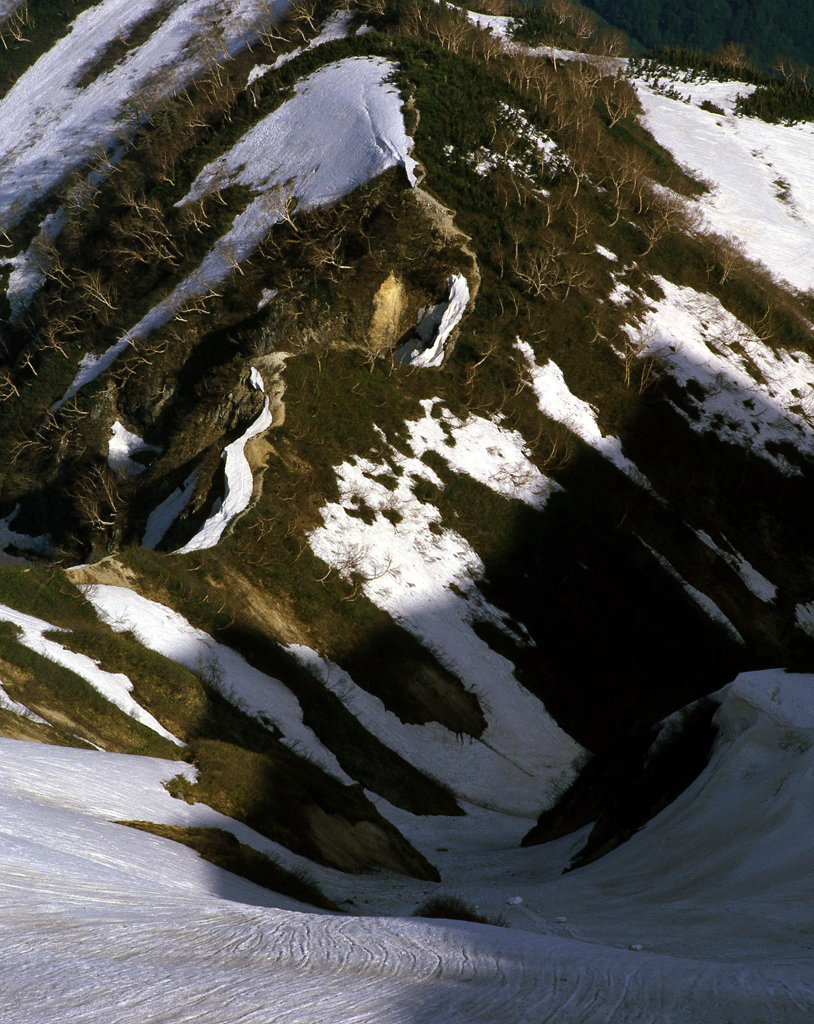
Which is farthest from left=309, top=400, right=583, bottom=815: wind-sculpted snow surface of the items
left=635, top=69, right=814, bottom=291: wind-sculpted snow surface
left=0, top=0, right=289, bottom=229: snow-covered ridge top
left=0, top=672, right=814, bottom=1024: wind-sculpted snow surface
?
left=0, top=0, right=289, bottom=229: snow-covered ridge top

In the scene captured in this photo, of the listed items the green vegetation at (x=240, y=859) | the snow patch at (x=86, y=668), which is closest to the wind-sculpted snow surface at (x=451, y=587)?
the snow patch at (x=86, y=668)

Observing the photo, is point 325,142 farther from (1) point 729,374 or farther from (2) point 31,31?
(2) point 31,31

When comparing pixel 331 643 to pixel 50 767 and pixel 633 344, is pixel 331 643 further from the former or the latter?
pixel 633 344

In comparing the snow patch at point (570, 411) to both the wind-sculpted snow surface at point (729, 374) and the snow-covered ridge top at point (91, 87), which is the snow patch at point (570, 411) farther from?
the snow-covered ridge top at point (91, 87)

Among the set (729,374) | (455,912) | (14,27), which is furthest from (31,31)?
(455,912)

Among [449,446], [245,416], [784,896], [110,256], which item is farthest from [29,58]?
[784,896]
